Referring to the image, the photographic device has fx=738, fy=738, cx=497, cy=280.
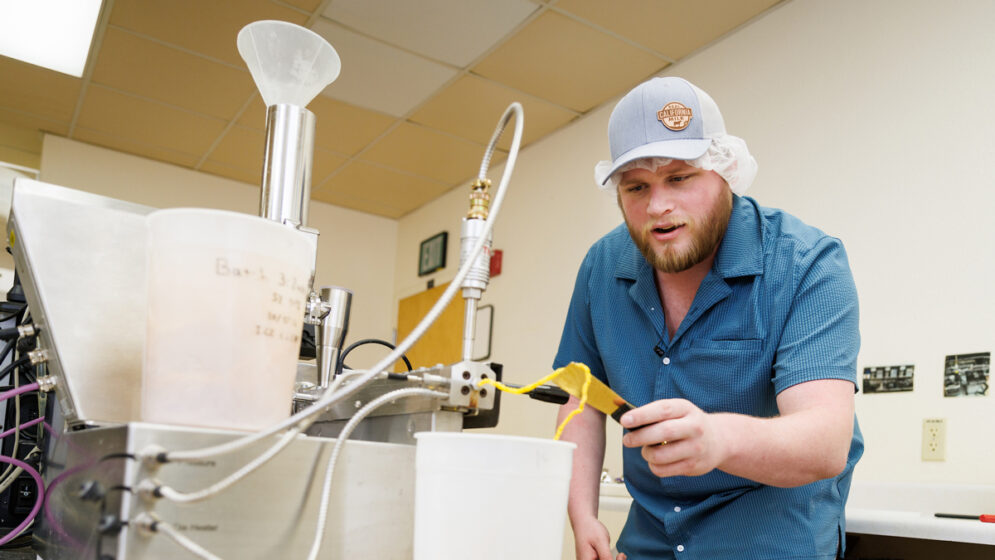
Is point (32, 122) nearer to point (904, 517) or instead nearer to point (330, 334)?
point (330, 334)

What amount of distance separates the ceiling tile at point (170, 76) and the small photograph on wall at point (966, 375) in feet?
9.50

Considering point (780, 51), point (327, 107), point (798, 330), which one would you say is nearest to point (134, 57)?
point (327, 107)

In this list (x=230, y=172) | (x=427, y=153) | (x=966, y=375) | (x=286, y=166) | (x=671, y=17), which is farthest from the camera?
(x=230, y=172)

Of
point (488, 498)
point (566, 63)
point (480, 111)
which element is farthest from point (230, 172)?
point (488, 498)

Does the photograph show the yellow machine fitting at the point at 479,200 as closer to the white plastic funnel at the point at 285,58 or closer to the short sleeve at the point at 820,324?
the white plastic funnel at the point at 285,58

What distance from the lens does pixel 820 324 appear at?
0.97 m

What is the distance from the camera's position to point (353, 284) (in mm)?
4918

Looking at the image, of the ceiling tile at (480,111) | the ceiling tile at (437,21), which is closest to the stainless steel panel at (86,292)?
the ceiling tile at (437,21)

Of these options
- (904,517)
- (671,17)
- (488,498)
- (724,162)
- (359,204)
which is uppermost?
(671,17)

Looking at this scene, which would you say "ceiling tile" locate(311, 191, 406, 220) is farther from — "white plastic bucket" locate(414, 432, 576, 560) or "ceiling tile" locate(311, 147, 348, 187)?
"white plastic bucket" locate(414, 432, 576, 560)

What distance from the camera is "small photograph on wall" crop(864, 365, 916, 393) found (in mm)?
2000

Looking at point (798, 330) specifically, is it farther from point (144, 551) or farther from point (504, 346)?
point (504, 346)

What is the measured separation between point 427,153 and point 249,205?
1.37 meters

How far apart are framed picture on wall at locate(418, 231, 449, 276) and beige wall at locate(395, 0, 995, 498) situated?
1.88 m
